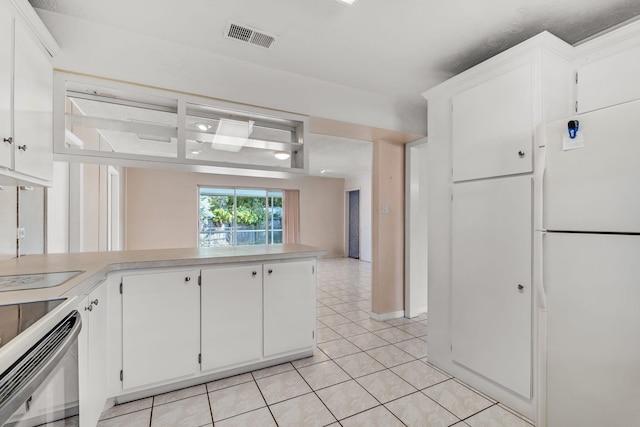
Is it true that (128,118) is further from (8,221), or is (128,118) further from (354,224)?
(354,224)

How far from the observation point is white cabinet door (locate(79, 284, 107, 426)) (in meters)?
1.42

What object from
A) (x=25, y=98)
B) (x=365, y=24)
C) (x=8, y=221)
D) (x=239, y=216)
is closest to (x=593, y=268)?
(x=365, y=24)

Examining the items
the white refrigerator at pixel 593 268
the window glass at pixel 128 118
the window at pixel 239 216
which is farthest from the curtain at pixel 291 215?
the white refrigerator at pixel 593 268

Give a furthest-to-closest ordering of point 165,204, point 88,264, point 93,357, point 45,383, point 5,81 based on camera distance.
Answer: point 165,204, point 88,264, point 93,357, point 5,81, point 45,383

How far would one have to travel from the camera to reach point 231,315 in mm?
2201

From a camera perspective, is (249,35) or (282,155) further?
(282,155)

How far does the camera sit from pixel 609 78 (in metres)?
1.76

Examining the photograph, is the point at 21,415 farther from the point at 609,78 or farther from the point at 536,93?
the point at 609,78

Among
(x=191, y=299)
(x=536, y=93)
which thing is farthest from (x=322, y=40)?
(x=191, y=299)

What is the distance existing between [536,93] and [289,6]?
1.60 metres

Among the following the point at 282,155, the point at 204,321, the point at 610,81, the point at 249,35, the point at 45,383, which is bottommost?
the point at 204,321

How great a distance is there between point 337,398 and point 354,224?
726 cm

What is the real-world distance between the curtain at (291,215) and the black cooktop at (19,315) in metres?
7.22

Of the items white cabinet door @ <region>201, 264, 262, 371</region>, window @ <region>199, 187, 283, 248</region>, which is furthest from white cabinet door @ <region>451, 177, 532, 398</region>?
window @ <region>199, 187, 283, 248</region>
